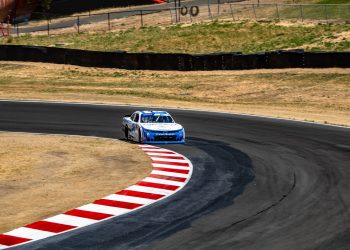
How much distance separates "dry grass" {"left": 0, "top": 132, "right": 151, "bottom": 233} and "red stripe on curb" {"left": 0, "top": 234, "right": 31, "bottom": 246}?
678mm

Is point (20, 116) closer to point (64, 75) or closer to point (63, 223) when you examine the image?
point (64, 75)

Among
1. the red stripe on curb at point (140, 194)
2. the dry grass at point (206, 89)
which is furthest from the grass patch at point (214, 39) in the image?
the red stripe on curb at point (140, 194)

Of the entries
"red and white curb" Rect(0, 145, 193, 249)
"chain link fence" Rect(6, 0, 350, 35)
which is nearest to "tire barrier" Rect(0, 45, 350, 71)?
"chain link fence" Rect(6, 0, 350, 35)

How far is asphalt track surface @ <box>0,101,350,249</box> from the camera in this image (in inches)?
602

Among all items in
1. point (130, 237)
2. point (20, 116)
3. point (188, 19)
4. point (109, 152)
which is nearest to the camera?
point (130, 237)

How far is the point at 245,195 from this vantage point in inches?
774

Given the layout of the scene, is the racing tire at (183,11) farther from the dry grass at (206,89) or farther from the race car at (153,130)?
the race car at (153,130)

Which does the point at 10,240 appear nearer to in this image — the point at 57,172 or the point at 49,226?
the point at 49,226

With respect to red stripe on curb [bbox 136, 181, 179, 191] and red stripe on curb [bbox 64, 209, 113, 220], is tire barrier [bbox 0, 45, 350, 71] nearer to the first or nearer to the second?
red stripe on curb [bbox 136, 181, 179, 191]

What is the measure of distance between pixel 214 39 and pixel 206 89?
15798 mm

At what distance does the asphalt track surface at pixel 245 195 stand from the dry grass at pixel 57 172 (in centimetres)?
170

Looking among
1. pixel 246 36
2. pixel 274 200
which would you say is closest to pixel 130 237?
pixel 274 200

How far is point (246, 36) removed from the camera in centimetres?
6284

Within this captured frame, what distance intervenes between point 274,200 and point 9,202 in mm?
5940
